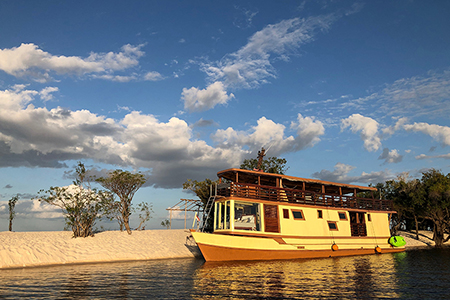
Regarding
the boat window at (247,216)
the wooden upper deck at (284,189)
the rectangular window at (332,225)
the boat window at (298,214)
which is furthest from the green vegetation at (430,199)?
the boat window at (247,216)

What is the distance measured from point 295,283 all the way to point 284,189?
10.8 m

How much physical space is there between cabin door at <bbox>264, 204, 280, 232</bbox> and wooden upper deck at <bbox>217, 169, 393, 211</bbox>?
82 cm

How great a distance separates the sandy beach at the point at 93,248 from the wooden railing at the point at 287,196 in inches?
308

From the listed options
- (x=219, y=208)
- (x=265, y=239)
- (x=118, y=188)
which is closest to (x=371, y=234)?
(x=265, y=239)

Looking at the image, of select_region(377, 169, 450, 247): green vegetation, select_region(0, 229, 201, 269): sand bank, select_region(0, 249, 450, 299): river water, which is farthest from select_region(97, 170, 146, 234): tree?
select_region(377, 169, 450, 247): green vegetation

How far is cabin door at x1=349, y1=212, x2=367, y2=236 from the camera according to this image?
89.6 ft

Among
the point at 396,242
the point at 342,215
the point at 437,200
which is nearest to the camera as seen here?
the point at 342,215

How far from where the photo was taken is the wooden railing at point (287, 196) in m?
21.8

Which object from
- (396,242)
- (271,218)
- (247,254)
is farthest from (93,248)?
(396,242)

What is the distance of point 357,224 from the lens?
27.3 m

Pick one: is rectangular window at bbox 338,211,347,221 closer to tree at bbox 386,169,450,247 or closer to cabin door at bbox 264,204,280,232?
cabin door at bbox 264,204,280,232

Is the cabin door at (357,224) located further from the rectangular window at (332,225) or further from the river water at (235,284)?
the river water at (235,284)

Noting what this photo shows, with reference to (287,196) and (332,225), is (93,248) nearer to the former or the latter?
(287,196)

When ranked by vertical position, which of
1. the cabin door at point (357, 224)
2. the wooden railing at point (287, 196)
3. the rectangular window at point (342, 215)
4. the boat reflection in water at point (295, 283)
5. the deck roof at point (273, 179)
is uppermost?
the deck roof at point (273, 179)
